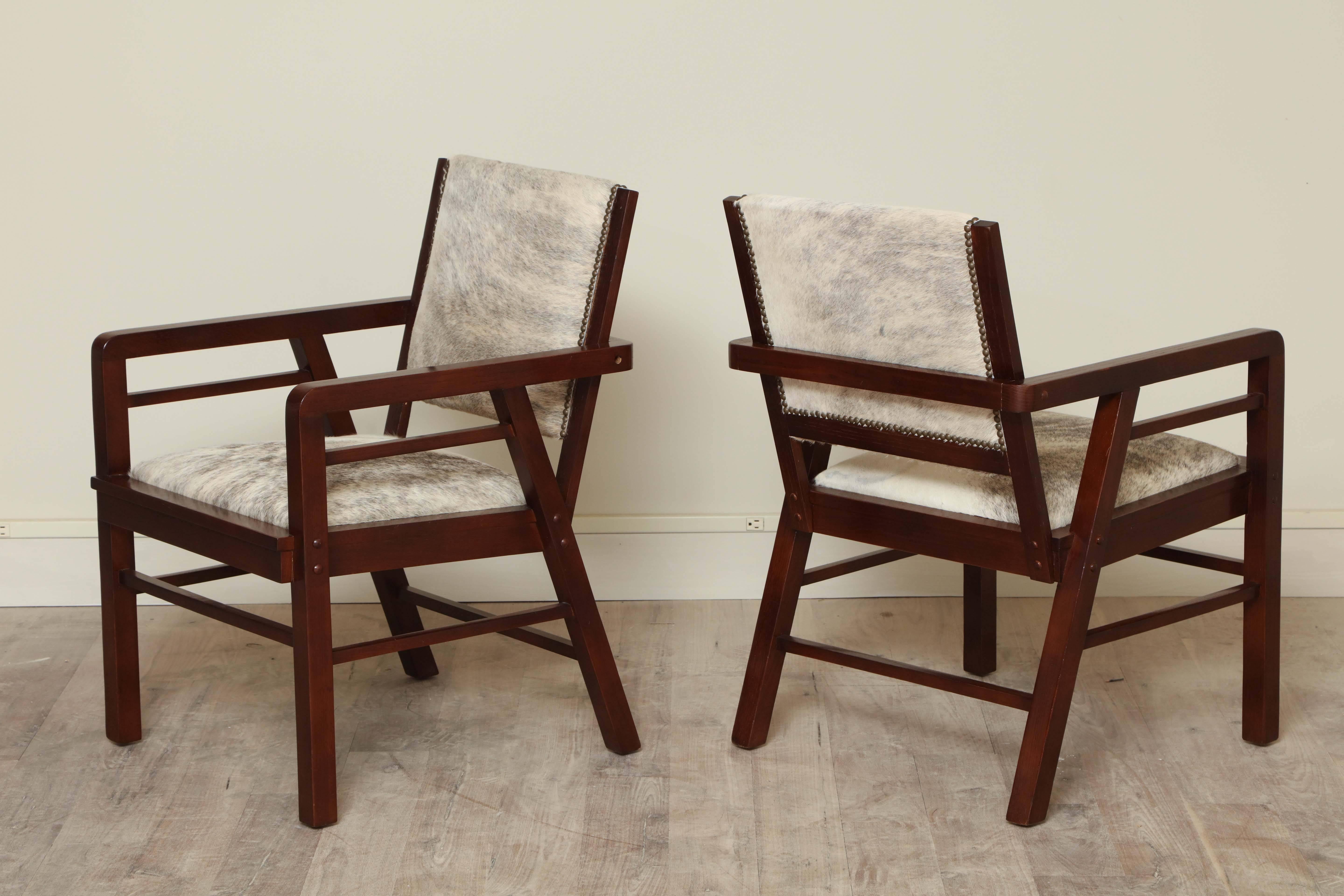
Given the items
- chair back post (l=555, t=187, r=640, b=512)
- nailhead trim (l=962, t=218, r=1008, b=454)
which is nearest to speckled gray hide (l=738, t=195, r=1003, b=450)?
nailhead trim (l=962, t=218, r=1008, b=454)

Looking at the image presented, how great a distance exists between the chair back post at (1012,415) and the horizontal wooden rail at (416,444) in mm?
744

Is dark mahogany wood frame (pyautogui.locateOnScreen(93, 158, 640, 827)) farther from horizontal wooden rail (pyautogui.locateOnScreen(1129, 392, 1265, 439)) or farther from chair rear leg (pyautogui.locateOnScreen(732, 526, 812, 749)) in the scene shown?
horizontal wooden rail (pyautogui.locateOnScreen(1129, 392, 1265, 439))

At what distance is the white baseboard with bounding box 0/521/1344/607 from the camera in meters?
3.15

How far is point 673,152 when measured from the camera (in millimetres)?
3000

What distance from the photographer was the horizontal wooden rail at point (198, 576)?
2.38 meters

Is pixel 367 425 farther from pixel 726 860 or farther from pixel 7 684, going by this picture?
pixel 726 860

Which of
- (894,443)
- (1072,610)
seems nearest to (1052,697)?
(1072,610)

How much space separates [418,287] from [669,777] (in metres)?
0.98

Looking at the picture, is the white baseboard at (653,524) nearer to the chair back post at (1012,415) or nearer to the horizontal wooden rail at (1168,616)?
the horizontal wooden rail at (1168,616)

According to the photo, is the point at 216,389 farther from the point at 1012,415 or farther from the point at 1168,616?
the point at 1168,616

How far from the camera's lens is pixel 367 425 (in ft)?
10.4

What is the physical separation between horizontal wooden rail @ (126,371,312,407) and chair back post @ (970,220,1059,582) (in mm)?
1179

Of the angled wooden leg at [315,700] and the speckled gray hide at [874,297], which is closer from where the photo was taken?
the speckled gray hide at [874,297]

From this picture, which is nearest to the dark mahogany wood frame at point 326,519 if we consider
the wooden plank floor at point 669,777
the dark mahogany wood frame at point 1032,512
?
the wooden plank floor at point 669,777
